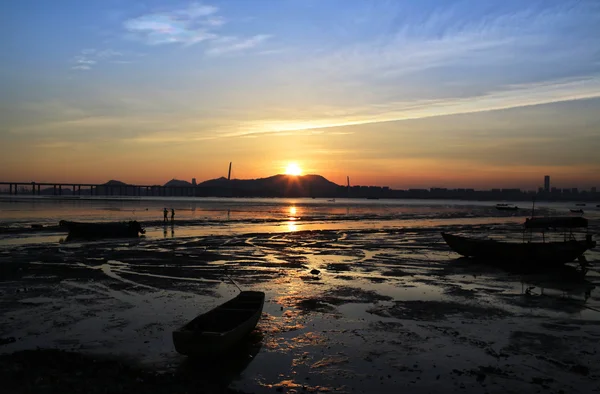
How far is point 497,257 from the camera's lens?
94.5 ft

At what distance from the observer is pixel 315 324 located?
47.6 ft

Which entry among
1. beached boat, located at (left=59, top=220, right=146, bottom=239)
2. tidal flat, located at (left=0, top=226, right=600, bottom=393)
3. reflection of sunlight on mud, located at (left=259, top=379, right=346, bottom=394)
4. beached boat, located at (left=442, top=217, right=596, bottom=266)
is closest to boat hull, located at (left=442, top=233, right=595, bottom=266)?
beached boat, located at (left=442, top=217, right=596, bottom=266)

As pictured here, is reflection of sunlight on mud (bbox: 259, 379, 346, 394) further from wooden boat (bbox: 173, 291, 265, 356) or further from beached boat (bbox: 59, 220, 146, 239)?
beached boat (bbox: 59, 220, 146, 239)

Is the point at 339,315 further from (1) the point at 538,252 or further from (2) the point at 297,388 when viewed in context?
(1) the point at 538,252

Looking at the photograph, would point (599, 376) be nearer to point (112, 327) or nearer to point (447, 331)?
point (447, 331)

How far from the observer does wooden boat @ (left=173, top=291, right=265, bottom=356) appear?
10.8m

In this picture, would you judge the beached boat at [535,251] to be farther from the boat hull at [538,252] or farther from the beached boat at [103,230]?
the beached boat at [103,230]

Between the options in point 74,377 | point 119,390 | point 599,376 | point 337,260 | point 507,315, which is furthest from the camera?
point 337,260

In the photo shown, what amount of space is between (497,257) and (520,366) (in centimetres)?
1882

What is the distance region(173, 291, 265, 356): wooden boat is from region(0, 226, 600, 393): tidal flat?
0.39m

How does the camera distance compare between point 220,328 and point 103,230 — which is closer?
point 220,328

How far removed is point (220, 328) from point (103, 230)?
33.8 metres

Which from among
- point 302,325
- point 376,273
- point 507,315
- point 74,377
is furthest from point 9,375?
point 376,273

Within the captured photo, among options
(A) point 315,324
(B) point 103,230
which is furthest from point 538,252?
(B) point 103,230
